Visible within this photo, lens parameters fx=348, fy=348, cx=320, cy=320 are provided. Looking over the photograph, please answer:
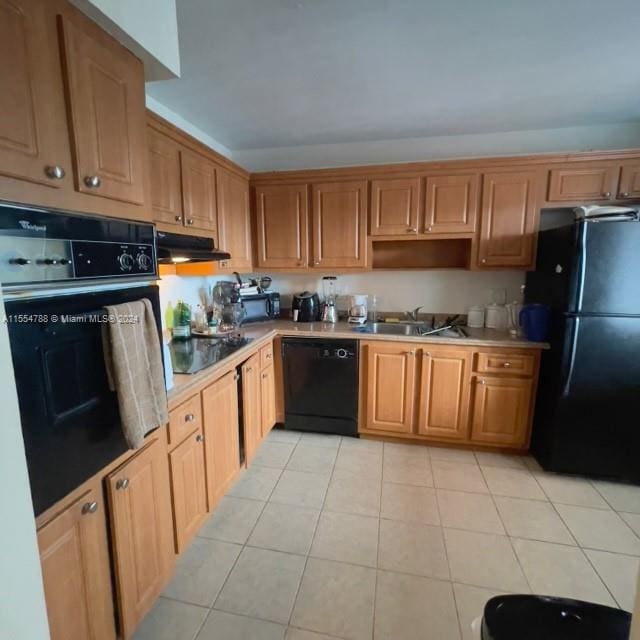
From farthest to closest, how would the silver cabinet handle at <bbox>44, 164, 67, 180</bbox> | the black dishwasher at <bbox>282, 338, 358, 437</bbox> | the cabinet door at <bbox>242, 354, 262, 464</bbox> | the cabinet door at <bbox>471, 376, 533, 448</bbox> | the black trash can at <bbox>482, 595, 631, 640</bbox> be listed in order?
the black dishwasher at <bbox>282, 338, 358, 437</bbox>
the cabinet door at <bbox>471, 376, 533, 448</bbox>
the cabinet door at <bbox>242, 354, 262, 464</bbox>
the silver cabinet handle at <bbox>44, 164, 67, 180</bbox>
the black trash can at <bbox>482, 595, 631, 640</bbox>

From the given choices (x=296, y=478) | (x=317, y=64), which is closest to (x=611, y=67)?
(x=317, y=64)

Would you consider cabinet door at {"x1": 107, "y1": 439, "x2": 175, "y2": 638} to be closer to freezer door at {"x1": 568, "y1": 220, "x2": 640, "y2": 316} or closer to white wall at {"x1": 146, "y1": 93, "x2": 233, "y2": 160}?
white wall at {"x1": 146, "y1": 93, "x2": 233, "y2": 160}

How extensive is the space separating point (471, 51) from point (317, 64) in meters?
0.74

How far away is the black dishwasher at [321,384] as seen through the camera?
2.67 meters

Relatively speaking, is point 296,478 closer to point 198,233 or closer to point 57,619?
point 57,619

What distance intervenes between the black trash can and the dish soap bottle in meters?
2.10

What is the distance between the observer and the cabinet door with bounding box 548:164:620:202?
7.80 ft

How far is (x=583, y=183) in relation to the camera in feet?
7.89

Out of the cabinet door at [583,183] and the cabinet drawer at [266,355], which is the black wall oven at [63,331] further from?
the cabinet door at [583,183]

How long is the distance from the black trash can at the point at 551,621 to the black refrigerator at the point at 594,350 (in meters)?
1.75

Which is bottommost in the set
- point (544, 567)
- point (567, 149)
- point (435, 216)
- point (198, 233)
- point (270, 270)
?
point (544, 567)

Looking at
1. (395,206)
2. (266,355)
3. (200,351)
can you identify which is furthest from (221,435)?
(395,206)

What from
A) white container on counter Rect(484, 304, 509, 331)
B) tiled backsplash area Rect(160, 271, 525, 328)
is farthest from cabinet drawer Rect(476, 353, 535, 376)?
tiled backsplash area Rect(160, 271, 525, 328)

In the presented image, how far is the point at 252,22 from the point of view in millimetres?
1455
